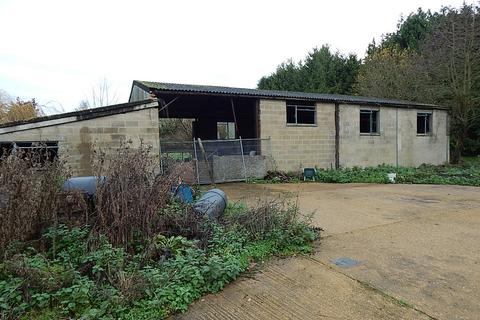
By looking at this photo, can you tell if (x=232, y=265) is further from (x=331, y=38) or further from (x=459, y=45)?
(x=331, y=38)

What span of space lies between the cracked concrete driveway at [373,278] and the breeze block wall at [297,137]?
810 centimetres

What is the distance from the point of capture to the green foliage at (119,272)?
2.67 metres

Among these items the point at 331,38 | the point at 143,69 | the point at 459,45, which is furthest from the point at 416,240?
the point at 331,38

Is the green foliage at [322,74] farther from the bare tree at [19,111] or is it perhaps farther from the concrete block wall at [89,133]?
the bare tree at [19,111]

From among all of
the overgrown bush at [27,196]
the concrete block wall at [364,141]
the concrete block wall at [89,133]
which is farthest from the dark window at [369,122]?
the overgrown bush at [27,196]

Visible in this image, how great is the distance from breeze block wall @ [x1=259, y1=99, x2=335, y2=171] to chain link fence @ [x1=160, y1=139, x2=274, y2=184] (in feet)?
1.99

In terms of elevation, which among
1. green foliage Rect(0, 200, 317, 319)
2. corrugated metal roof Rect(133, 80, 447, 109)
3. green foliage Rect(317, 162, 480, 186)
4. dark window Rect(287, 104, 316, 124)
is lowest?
green foliage Rect(317, 162, 480, 186)

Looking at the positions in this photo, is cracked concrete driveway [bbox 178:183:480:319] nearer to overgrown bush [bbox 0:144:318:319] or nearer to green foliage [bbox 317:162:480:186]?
overgrown bush [bbox 0:144:318:319]

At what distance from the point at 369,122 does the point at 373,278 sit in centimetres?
1491

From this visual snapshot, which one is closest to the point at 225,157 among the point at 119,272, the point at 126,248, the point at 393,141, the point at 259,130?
the point at 259,130

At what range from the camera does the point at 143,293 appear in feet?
9.35

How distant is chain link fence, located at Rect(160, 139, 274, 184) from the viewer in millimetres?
12289

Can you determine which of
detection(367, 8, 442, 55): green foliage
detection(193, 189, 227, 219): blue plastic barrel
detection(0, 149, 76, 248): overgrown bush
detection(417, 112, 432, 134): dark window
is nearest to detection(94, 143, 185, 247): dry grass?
detection(0, 149, 76, 248): overgrown bush

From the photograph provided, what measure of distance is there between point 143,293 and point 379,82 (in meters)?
25.2
